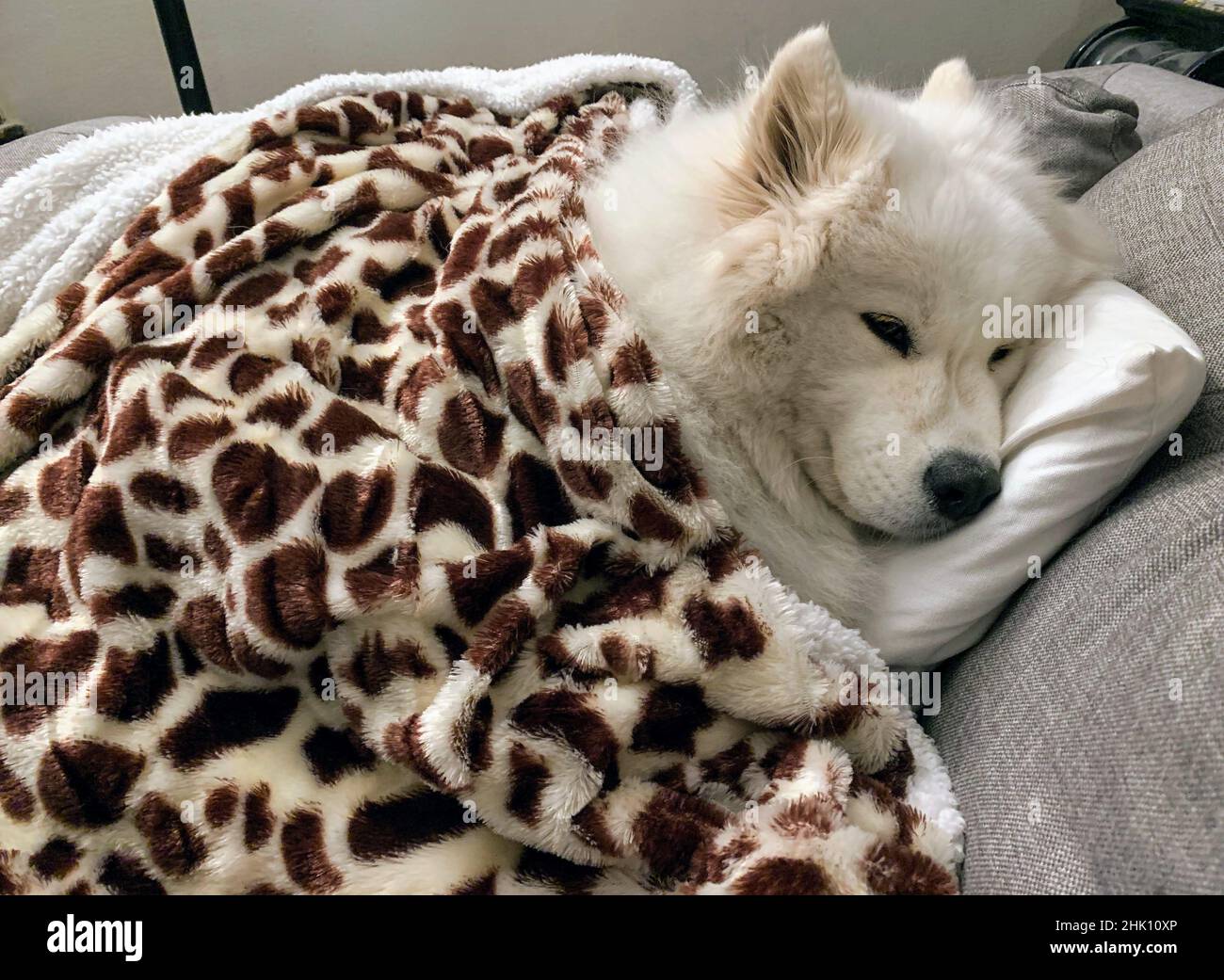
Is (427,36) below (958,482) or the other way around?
the other way around

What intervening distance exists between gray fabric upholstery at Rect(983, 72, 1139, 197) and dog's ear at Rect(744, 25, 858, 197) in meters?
0.81

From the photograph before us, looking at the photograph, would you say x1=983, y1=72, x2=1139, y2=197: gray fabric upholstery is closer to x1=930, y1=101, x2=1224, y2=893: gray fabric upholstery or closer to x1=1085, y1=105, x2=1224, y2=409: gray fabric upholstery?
x1=1085, y1=105, x2=1224, y2=409: gray fabric upholstery

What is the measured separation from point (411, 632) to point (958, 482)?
83cm

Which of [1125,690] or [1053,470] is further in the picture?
[1053,470]

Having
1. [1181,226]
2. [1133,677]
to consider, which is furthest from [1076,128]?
[1133,677]

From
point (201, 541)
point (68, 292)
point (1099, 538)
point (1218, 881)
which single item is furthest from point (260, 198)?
point (1218, 881)

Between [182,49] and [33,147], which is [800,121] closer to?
[33,147]

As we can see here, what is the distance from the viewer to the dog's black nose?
3.75ft

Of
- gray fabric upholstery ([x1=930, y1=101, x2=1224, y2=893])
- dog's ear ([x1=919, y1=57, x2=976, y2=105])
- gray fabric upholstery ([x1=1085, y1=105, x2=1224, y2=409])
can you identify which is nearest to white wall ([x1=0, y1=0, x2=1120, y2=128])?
dog's ear ([x1=919, y1=57, x2=976, y2=105])

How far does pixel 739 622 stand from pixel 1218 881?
546mm

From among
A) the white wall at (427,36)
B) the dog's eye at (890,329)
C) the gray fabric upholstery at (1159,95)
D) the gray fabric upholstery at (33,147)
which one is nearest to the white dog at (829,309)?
the dog's eye at (890,329)

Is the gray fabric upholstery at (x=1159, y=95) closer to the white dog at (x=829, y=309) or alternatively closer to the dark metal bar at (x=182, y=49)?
the white dog at (x=829, y=309)

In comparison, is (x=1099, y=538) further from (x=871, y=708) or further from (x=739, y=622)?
(x=739, y=622)

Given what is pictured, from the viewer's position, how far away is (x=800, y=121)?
1166mm
